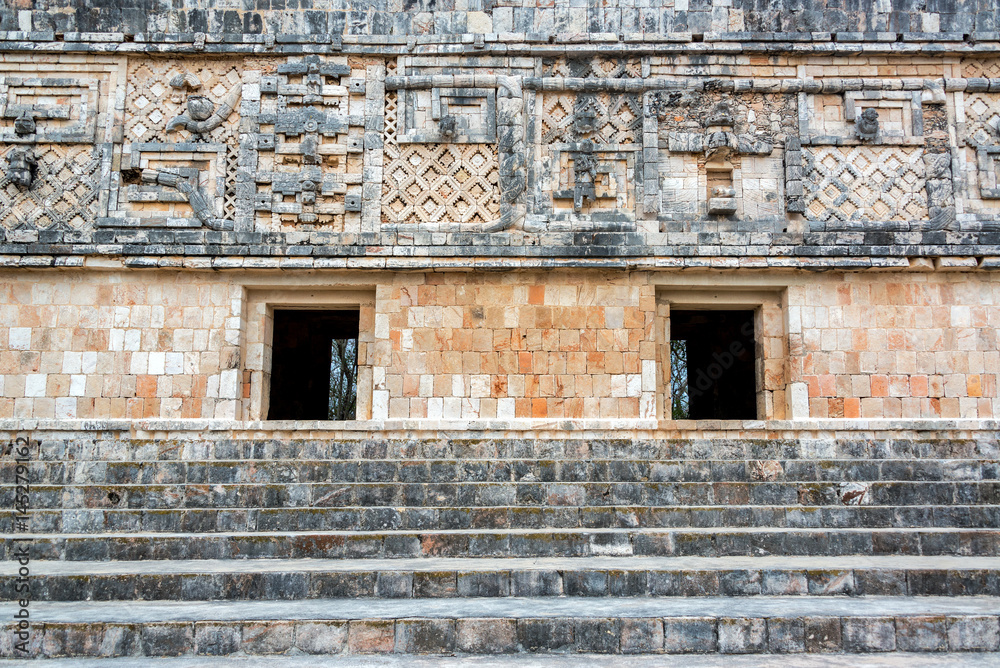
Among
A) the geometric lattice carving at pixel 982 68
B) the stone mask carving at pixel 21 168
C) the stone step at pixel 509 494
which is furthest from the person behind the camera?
the geometric lattice carving at pixel 982 68

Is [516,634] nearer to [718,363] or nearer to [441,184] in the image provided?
[441,184]

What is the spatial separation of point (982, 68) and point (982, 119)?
28.9 inches

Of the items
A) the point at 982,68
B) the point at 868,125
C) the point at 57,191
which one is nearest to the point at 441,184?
the point at 57,191

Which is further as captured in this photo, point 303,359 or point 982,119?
point 303,359

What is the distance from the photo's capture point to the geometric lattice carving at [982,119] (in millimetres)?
9766

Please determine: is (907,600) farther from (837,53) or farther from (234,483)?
(837,53)

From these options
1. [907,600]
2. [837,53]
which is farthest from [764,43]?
[907,600]

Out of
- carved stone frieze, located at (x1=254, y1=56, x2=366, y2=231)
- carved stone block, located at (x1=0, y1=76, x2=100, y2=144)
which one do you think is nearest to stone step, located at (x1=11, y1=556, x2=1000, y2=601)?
carved stone frieze, located at (x1=254, y1=56, x2=366, y2=231)

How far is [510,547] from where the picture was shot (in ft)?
17.4

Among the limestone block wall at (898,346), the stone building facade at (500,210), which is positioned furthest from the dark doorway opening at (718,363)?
the stone building facade at (500,210)

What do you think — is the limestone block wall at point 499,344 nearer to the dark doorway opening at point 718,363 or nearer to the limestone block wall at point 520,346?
the limestone block wall at point 520,346

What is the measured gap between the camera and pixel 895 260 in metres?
9.34

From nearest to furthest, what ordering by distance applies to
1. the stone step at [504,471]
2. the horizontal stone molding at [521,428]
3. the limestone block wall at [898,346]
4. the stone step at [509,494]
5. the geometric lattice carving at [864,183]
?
the stone step at [509,494] < the stone step at [504,471] < the horizontal stone molding at [521,428] < the limestone block wall at [898,346] < the geometric lattice carving at [864,183]

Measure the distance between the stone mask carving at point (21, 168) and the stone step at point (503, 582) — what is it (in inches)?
264
